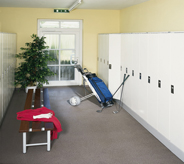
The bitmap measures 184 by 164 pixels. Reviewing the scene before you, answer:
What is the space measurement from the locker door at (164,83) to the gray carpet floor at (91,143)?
0.37 meters

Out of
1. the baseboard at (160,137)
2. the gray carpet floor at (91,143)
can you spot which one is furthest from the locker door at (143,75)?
the gray carpet floor at (91,143)

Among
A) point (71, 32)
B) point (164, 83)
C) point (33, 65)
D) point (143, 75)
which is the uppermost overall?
point (71, 32)

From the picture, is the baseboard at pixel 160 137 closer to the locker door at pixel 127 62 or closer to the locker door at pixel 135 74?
the locker door at pixel 135 74

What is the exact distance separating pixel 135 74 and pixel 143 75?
1.53 feet

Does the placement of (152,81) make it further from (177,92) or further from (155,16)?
(155,16)

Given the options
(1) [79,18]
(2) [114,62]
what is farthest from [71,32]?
(2) [114,62]

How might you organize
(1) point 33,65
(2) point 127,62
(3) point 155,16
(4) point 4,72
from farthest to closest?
1. (1) point 33,65
2. (3) point 155,16
3. (2) point 127,62
4. (4) point 4,72

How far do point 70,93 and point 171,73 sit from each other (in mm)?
4907

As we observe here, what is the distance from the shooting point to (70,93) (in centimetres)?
845

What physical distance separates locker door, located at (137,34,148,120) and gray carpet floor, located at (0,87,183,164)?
377mm

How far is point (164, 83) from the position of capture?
4.22 meters

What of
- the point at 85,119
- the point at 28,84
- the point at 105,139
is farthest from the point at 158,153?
the point at 28,84

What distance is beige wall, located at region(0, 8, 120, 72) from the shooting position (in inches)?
348

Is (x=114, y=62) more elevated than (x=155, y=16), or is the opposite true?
(x=155, y=16)
